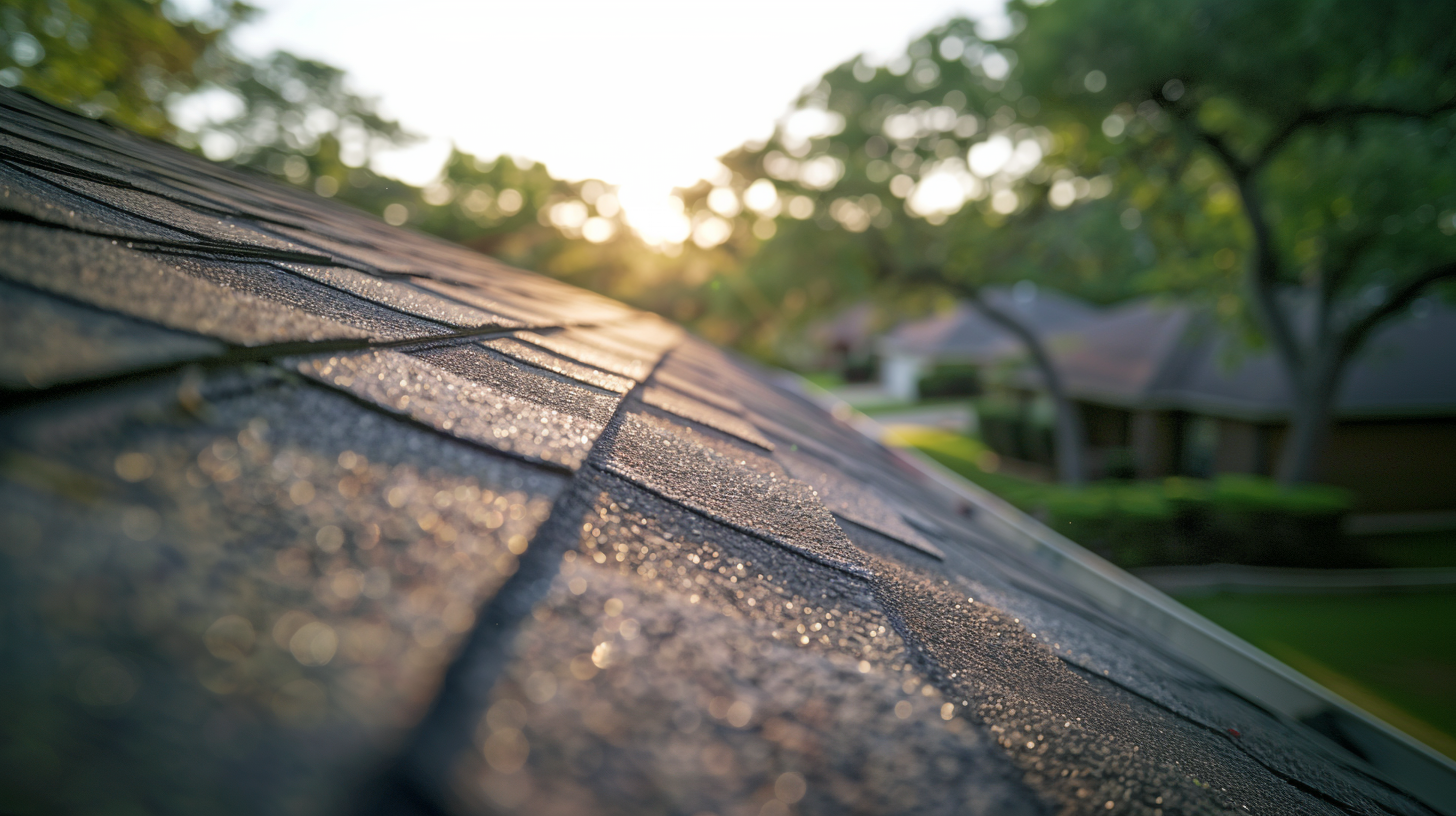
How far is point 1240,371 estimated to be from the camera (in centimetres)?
1664

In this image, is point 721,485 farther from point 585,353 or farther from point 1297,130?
point 1297,130

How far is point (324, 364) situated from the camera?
0.93 m

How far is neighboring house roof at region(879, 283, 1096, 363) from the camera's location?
118 ft

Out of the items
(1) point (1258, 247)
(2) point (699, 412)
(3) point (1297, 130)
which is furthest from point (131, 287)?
(1) point (1258, 247)

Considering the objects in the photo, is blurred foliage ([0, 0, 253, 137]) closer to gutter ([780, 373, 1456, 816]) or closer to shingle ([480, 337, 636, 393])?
shingle ([480, 337, 636, 393])

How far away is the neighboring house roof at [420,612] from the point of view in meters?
0.43

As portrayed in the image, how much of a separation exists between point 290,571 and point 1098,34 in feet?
42.7

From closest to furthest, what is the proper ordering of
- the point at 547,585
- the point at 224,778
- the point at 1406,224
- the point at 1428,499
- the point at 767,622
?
the point at 224,778 < the point at 547,585 < the point at 767,622 < the point at 1406,224 < the point at 1428,499

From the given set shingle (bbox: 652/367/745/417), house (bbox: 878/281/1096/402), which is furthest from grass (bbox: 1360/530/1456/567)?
house (bbox: 878/281/1096/402)

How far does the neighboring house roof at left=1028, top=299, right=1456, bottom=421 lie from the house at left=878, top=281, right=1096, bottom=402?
549 inches

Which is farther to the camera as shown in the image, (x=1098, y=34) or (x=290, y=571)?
(x=1098, y=34)

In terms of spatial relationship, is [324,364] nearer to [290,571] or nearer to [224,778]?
[290,571]

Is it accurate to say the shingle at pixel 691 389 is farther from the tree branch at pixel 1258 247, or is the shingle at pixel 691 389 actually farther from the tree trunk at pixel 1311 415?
the tree trunk at pixel 1311 415

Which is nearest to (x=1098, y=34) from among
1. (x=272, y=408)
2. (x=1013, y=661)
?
(x=1013, y=661)
